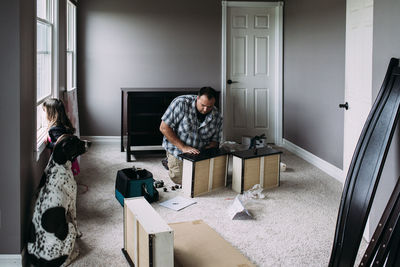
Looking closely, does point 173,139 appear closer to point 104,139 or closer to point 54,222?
point 54,222

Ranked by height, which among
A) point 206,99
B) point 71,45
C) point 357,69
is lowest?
point 206,99

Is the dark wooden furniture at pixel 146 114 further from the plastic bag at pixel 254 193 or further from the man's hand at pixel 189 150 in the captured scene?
the plastic bag at pixel 254 193

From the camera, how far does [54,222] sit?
249cm

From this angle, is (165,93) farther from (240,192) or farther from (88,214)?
(88,214)

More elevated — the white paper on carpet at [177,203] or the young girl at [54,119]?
the young girl at [54,119]

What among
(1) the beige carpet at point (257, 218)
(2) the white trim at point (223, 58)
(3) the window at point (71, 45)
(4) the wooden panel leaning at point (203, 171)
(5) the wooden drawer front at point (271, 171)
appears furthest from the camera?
(2) the white trim at point (223, 58)

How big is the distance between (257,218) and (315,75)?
2.44 metres

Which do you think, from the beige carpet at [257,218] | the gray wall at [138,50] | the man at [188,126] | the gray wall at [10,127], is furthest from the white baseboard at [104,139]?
the gray wall at [10,127]

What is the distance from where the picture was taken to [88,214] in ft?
11.1

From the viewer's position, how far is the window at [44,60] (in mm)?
3490

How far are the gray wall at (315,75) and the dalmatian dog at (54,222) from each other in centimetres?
292

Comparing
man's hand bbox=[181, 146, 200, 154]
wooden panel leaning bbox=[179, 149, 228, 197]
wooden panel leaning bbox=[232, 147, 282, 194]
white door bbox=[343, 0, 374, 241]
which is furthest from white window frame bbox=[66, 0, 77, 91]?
white door bbox=[343, 0, 374, 241]

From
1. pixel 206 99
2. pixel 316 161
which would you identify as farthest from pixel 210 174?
pixel 316 161

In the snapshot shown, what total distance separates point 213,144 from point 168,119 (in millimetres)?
530
